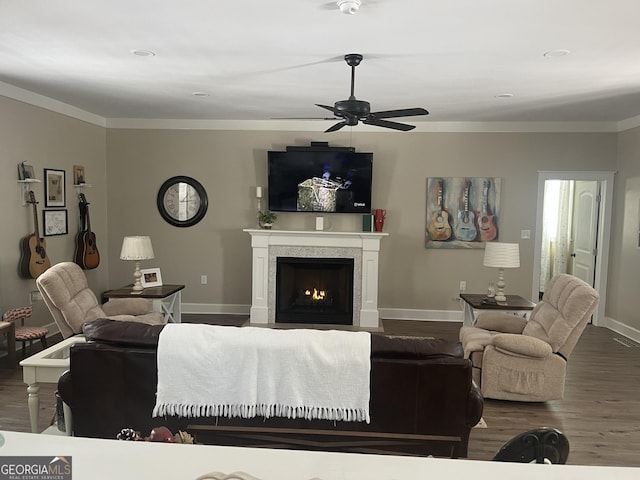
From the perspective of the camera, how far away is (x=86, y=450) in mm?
1077

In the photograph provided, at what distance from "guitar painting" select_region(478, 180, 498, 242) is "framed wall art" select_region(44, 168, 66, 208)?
16.4ft

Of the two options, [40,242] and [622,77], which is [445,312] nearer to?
[622,77]

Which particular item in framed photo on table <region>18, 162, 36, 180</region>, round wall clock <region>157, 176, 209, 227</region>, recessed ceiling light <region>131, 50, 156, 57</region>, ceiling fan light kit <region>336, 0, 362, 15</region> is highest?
recessed ceiling light <region>131, 50, 156, 57</region>

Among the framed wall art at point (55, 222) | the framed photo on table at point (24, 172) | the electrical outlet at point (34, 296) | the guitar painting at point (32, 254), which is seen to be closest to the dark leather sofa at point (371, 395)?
the guitar painting at point (32, 254)

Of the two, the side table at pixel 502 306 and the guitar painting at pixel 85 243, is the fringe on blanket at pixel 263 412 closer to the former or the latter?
the side table at pixel 502 306

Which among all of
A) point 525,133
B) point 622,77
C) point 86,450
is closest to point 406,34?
point 622,77

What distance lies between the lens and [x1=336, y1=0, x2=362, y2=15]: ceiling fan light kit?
2.47m

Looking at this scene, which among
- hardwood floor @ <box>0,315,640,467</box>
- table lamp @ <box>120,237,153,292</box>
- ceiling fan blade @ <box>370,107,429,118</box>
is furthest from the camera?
table lamp @ <box>120,237,153,292</box>

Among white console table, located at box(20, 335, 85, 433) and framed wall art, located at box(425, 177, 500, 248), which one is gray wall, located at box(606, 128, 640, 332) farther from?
white console table, located at box(20, 335, 85, 433)

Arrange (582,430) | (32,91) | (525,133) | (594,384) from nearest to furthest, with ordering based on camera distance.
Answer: (582,430)
(594,384)
(32,91)
(525,133)

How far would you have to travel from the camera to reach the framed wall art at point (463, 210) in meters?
6.24

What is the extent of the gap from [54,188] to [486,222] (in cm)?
512

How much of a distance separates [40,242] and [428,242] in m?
4.46

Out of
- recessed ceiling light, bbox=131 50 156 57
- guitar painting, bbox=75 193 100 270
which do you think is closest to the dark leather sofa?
recessed ceiling light, bbox=131 50 156 57
